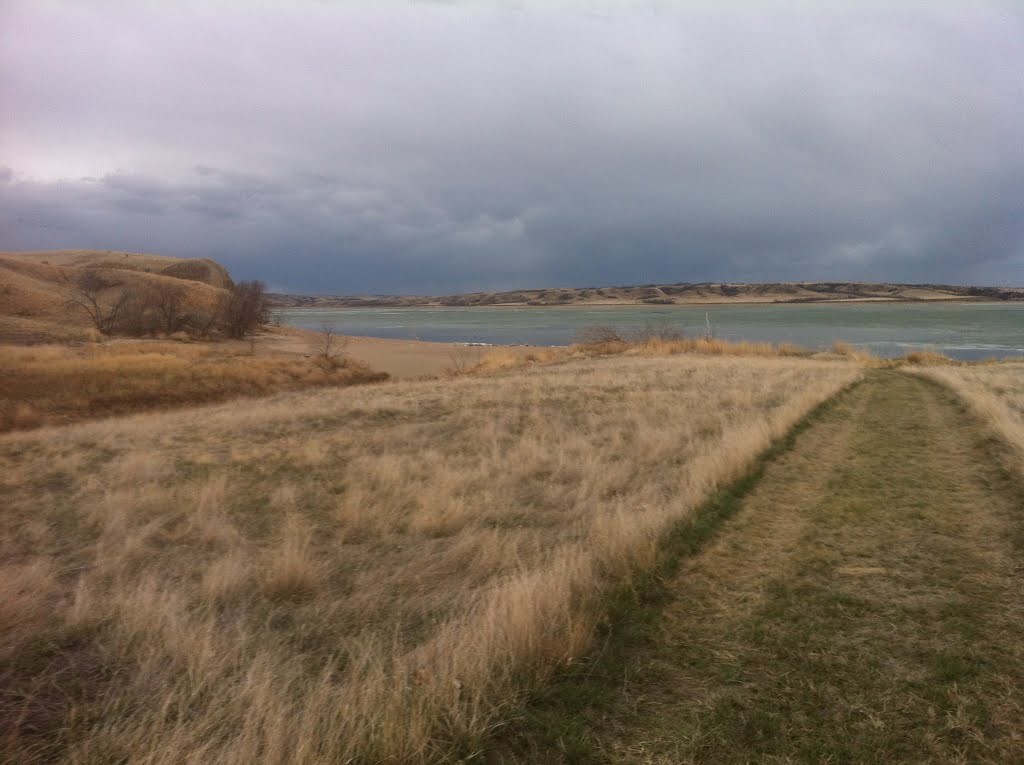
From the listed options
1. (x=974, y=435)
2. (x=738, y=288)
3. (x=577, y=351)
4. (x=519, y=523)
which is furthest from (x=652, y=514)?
(x=738, y=288)

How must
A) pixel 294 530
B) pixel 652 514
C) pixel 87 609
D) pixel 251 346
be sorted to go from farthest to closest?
pixel 251 346, pixel 294 530, pixel 652 514, pixel 87 609

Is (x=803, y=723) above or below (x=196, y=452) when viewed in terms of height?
above

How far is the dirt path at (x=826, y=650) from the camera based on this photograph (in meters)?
3.30

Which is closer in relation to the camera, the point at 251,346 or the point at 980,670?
the point at 980,670

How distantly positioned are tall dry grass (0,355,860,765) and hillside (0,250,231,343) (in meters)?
27.9

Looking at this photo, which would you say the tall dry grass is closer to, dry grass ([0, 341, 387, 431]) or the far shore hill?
dry grass ([0, 341, 387, 431])

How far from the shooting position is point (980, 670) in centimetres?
385

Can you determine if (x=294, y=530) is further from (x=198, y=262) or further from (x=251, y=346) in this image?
(x=198, y=262)

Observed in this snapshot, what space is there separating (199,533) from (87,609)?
254cm

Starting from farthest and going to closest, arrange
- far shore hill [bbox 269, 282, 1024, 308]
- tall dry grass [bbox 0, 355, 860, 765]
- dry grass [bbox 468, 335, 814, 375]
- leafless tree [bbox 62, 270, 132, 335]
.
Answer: far shore hill [bbox 269, 282, 1024, 308] < leafless tree [bbox 62, 270, 132, 335] < dry grass [bbox 468, 335, 814, 375] < tall dry grass [bbox 0, 355, 860, 765]

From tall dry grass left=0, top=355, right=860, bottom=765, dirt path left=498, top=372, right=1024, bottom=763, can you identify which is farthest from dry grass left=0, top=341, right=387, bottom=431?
dirt path left=498, top=372, right=1024, bottom=763

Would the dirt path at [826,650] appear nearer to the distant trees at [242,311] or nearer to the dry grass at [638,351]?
the dry grass at [638,351]

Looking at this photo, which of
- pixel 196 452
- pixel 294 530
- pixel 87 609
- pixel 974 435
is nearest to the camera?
pixel 87 609

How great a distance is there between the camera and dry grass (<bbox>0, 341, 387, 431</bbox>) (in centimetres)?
2291
